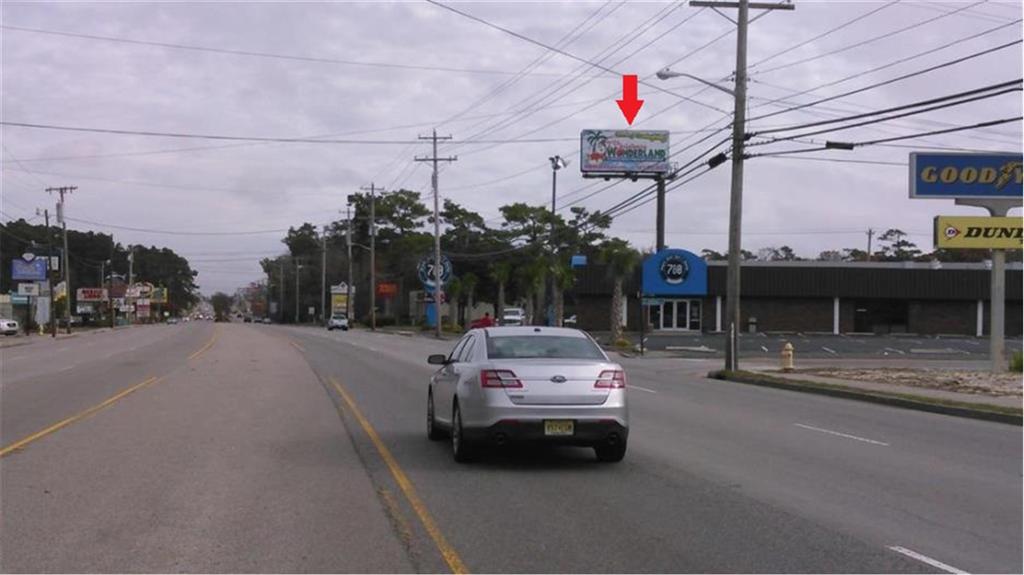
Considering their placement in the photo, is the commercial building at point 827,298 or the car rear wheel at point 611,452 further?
the commercial building at point 827,298

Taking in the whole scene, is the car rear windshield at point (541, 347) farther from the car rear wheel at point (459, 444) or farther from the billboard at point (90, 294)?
the billboard at point (90, 294)

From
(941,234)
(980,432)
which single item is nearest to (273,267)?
(941,234)

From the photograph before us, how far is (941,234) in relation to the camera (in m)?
32.5

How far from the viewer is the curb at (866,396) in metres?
19.1

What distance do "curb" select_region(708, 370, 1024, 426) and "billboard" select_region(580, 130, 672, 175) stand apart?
4245 cm

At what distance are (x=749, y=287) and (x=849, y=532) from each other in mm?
60876

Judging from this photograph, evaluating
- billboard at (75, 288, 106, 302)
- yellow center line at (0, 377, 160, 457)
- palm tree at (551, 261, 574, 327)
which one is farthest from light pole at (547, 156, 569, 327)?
billboard at (75, 288, 106, 302)

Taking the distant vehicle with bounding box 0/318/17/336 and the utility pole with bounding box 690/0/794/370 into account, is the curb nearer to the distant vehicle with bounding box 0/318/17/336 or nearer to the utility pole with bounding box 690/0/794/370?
the utility pole with bounding box 690/0/794/370

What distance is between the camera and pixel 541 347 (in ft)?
40.0

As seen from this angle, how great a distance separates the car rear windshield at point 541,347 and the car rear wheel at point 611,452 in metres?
0.97

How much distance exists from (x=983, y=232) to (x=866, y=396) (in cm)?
1154

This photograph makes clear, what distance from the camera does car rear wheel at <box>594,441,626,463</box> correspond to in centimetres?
1180

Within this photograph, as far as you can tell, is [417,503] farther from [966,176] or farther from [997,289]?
[966,176]

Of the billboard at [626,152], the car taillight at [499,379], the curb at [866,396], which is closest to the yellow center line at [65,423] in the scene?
the car taillight at [499,379]
